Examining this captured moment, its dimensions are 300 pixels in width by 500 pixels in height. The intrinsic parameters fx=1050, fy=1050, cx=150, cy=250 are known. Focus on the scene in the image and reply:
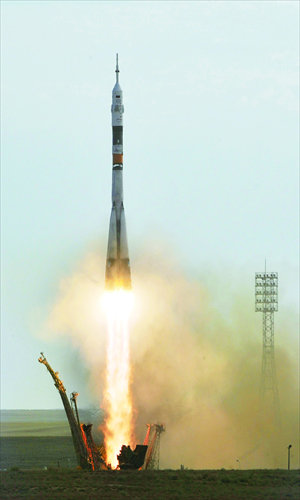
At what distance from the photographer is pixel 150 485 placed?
81562 mm

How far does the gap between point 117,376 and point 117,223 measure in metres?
14.2

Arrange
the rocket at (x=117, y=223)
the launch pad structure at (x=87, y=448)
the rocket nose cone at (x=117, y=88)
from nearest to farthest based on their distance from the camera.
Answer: the launch pad structure at (x=87, y=448) → the rocket at (x=117, y=223) → the rocket nose cone at (x=117, y=88)

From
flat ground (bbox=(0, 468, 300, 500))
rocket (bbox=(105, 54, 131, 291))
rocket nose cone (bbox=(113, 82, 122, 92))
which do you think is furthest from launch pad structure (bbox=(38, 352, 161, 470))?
rocket nose cone (bbox=(113, 82, 122, 92))

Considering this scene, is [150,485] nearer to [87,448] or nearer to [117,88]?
[87,448]

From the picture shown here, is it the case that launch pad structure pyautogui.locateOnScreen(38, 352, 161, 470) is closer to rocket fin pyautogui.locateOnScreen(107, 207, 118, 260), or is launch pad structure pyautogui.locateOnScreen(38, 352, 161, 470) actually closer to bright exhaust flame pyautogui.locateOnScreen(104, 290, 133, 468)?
bright exhaust flame pyautogui.locateOnScreen(104, 290, 133, 468)

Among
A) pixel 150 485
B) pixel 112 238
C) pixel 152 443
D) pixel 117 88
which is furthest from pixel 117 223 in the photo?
pixel 150 485

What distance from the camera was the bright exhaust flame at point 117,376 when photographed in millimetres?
95562

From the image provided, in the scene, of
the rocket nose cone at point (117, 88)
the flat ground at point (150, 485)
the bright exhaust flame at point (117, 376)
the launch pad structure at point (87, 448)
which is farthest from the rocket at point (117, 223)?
the flat ground at point (150, 485)

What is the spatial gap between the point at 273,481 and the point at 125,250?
25083mm

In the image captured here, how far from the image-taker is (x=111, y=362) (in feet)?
320

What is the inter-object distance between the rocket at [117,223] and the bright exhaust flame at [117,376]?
1.23 metres

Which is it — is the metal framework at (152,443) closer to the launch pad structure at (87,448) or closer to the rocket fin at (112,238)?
the launch pad structure at (87,448)

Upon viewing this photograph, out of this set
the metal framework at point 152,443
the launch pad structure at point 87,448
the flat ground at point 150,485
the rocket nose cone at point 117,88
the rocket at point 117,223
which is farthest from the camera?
the rocket nose cone at point 117,88

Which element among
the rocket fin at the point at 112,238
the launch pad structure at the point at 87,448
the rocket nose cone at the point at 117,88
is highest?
the rocket nose cone at the point at 117,88
